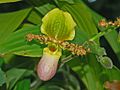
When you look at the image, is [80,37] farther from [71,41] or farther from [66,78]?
[66,78]

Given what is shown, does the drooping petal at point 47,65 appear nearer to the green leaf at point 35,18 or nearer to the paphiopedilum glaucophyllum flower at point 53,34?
the paphiopedilum glaucophyllum flower at point 53,34

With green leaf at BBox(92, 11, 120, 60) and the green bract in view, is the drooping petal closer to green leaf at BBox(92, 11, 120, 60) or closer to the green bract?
the green bract

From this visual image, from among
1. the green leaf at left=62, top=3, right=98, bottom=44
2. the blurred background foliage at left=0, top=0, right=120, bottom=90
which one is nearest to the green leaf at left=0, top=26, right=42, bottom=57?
the blurred background foliage at left=0, top=0, right=120, bottom=90

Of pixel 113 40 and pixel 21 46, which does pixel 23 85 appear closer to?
pixel 21 46

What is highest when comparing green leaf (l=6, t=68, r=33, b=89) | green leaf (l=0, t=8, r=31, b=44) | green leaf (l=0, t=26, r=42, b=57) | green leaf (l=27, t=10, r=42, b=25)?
green leaf (l=0, t=26, r=42, b=57)

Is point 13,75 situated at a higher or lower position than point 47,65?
lower

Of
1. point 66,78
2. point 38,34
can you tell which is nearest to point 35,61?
point 38,34

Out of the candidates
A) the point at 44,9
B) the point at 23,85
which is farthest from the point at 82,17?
the point at 23,85

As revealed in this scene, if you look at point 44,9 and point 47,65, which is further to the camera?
point 44,9
